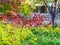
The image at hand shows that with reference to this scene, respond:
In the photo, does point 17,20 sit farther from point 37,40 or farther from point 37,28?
point 37,28

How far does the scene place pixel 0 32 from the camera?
599 centimetres

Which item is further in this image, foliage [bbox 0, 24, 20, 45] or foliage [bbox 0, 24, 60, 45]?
foliage [bbox 0, 24, 60, 45]

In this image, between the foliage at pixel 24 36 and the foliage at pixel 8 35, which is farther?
the foliage at pixel 24 36

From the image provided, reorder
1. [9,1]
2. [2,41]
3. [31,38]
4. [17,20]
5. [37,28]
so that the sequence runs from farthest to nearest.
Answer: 1. [37,28]
2. [31,38]
3. [17,20]
4. [9,1]
5. [2,41]

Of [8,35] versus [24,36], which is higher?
[8,35]

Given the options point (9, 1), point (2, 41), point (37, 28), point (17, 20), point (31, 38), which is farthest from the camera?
point (37, 28)

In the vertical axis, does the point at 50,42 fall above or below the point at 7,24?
below

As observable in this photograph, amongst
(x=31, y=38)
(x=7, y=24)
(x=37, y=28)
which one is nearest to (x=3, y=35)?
(x=7, y=24)

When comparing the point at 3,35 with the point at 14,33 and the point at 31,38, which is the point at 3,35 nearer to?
the point at 14,33

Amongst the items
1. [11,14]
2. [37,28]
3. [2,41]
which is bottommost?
[37,28]

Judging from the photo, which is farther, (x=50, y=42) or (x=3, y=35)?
(x=50, y=42)

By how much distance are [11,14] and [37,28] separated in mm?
3824

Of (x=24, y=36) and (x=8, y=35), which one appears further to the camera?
(x=24, y=36)

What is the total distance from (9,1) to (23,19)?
1.08 meters
